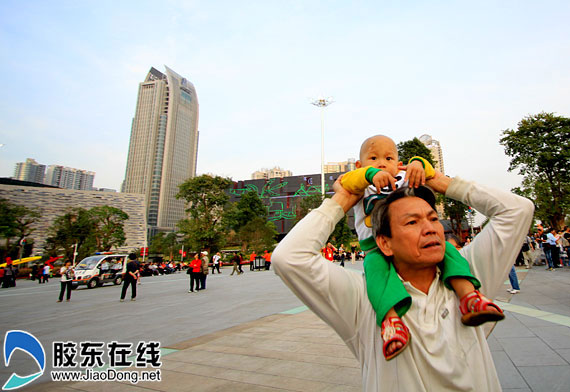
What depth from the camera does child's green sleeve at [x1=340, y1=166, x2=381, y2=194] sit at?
139cm

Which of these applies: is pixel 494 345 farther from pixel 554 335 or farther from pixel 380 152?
pixel 380 152

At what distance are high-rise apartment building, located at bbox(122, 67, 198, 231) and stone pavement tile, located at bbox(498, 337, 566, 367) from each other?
132697mm

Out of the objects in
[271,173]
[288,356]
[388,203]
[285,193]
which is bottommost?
[288,356]

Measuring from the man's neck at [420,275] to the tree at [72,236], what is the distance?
46.9m

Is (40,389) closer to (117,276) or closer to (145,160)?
(117,276)

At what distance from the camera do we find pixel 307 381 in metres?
3.26

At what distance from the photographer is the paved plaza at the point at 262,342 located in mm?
3221

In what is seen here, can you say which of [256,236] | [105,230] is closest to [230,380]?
[105,230]

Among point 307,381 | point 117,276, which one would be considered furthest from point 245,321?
point 117,276

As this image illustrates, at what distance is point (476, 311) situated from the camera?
Result: 1.14m

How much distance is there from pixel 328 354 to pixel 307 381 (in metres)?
0.99

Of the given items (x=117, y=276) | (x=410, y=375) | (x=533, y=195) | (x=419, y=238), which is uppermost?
(x=533, y=195)

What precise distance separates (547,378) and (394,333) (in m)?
3.13

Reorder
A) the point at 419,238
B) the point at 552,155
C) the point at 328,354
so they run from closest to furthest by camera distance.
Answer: the point at 419,238 → the point at 328,354 → the point at 552,155
